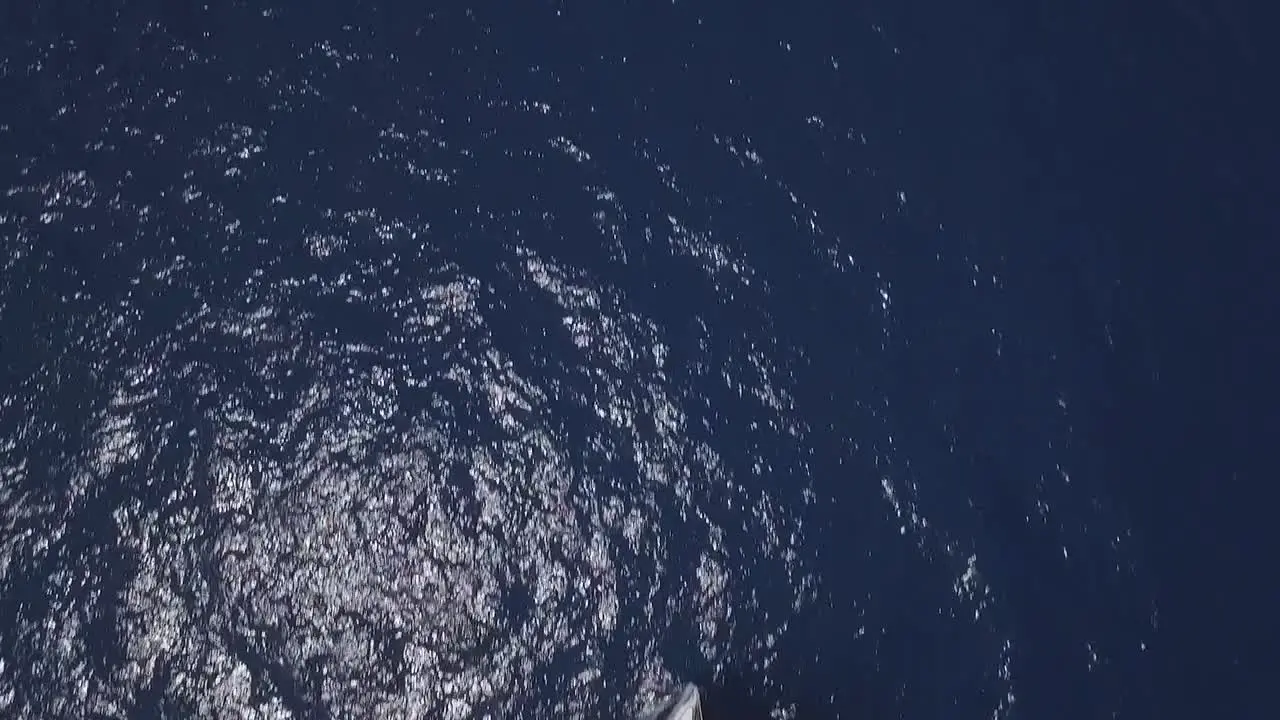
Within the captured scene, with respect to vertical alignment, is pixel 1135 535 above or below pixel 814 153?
below

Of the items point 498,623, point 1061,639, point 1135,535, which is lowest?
point 498,623

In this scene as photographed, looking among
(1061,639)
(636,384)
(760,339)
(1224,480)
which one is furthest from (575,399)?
(1224,480)

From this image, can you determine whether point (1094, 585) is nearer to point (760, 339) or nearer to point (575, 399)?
point (760, 339)

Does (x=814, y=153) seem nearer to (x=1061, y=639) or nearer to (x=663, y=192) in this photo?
(x=663, y=192)

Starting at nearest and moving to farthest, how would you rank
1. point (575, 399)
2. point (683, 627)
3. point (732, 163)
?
point (683, 627) → point (575, 399) → point (732, 163)

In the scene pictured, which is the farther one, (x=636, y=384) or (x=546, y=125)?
(x=546, y=125)

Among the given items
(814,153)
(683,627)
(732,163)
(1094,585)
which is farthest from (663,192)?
(1094,585)

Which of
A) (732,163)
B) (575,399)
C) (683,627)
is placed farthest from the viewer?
(732,163)
